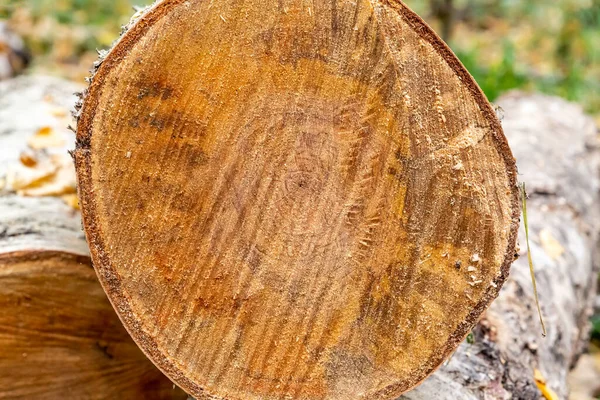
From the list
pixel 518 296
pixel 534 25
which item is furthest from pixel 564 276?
pixel 534 25

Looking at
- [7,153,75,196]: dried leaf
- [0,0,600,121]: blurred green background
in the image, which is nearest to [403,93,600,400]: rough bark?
[0,0,600,121]: blurred green background

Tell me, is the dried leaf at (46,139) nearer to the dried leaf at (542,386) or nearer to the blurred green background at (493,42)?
the dried leaf at (542,386)

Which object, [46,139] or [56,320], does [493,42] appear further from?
[56,320]

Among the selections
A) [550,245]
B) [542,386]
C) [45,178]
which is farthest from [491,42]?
[45,178]

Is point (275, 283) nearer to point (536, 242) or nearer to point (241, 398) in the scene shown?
point (241, 398)

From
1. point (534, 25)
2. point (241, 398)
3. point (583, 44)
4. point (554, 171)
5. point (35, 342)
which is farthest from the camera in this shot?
point (534, 25)

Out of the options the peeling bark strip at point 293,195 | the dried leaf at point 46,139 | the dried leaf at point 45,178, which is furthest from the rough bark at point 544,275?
the dried leaf at point 46,139

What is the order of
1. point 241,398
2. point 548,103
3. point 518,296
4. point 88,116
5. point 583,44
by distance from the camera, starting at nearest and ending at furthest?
point 88,116
point 241,398
point 518,296
point 548,103
point 583,44
